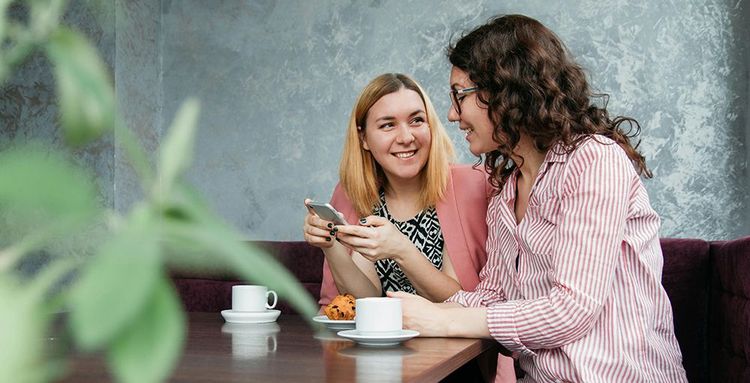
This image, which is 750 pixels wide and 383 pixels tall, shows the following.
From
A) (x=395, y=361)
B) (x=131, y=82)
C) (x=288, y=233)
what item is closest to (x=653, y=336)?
(x=395, y=361)

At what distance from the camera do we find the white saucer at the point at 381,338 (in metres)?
1.44

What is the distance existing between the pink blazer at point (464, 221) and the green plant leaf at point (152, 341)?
2.03m

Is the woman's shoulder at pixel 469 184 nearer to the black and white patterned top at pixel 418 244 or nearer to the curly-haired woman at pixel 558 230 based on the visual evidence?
the black and white patterned top at pixel 418 244

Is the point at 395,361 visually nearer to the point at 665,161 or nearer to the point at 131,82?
the point at 665,161

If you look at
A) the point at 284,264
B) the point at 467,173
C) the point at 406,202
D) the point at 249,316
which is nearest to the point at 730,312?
the point at 467,173

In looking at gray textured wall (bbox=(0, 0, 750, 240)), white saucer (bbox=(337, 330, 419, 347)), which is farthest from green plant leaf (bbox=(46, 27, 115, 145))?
gray textured wall (bbox=(0, 0, 750, 240))

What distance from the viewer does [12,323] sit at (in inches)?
6.2

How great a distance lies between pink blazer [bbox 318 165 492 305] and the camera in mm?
2174

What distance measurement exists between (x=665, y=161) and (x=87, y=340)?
9.94ft

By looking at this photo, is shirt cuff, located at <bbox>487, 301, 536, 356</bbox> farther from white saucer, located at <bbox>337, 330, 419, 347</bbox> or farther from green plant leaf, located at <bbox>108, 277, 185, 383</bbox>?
green plant leaf, located at <bbox>108, 277, 185, 383</bbox>

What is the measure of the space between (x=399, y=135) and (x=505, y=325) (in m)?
0.84

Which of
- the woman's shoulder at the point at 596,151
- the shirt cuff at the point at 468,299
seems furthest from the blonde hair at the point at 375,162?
the woman's shoulder at the point at 596,151

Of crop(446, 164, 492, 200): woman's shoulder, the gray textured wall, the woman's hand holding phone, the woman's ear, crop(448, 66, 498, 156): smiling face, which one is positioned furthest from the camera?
the gray textured wall

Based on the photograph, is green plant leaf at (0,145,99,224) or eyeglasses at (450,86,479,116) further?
eyeglasses at (450,86,479,116)
